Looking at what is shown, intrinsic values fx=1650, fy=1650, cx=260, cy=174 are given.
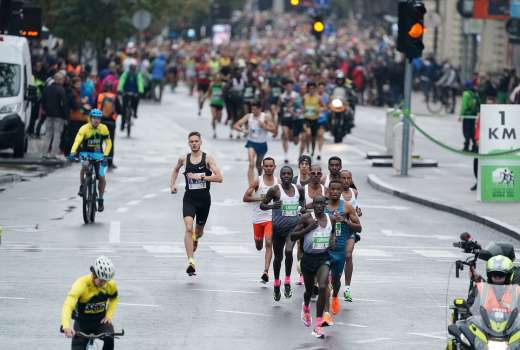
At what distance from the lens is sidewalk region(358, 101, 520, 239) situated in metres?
26.3

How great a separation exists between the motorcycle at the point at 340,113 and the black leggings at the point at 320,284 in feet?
84.6

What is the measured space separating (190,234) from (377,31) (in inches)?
3496

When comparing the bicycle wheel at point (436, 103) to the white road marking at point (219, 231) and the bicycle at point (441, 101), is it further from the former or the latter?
the white road marking at point (219, 231)

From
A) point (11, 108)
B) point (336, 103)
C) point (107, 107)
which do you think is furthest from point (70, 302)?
point (336, 103)

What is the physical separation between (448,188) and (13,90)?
8.98m

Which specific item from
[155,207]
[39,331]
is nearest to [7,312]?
[39,331]

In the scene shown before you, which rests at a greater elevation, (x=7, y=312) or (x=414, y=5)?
(x=414, y=5)

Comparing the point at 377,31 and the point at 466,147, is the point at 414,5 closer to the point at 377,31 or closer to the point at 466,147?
the point at 466,147

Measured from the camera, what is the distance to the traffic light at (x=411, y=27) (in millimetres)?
30344

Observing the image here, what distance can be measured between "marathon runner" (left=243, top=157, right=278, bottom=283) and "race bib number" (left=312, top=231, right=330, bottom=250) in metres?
2.54

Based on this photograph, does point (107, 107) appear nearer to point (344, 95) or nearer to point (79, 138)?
point (79, 138)

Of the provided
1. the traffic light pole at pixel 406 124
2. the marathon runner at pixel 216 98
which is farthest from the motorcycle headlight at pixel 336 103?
the traffic light pole at pixel 406 124

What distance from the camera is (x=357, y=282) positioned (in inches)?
759

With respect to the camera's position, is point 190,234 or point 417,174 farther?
point 417,174
